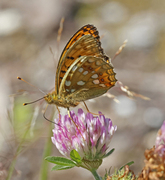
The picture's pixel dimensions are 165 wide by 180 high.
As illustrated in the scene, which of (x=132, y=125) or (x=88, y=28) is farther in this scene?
(x=132, y=125)

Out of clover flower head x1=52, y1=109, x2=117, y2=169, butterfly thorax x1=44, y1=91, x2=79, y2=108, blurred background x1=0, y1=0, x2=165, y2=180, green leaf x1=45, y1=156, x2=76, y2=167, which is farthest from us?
blurred background x1=0, y1=0, x2=165, y2=180

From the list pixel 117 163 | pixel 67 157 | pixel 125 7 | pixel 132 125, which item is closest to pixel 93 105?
pixel 132 125

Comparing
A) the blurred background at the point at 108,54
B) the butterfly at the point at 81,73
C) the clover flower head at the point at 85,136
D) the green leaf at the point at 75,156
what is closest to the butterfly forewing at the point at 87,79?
the butterfly at the point at 81,73

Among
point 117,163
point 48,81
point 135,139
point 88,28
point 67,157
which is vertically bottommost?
point 67,157

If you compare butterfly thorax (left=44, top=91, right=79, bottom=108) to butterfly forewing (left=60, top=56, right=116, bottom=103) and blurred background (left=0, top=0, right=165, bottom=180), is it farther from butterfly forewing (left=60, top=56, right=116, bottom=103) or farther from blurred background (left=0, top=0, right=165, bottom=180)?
blurred background (left=0, top=0, right=165, bottom=180)

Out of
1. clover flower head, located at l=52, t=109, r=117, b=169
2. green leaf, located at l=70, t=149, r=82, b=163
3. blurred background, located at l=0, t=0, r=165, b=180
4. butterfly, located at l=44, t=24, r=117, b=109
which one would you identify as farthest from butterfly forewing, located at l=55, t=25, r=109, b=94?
blurred background, located at l=0, t=0, r=165, b=180

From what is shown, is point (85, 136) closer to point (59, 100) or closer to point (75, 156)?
point (75, 156)

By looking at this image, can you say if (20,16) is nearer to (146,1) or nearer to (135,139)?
(146,1)
